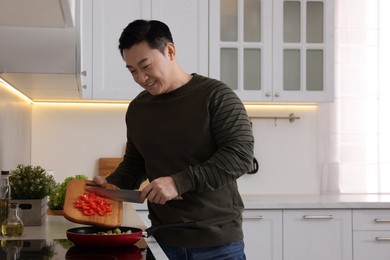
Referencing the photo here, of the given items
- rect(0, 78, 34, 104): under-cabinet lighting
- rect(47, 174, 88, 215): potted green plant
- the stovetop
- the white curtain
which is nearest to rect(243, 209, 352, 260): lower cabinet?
the white curtain

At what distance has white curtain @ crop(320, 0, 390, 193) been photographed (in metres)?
4.43

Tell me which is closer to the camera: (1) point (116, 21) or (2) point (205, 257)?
(2) point (205, 257)

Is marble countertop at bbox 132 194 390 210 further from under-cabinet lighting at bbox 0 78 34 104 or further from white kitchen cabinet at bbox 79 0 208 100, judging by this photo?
under-cabinet lighting at bbox 0 78 34 104

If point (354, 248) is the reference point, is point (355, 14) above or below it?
above

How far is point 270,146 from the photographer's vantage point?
177 inches

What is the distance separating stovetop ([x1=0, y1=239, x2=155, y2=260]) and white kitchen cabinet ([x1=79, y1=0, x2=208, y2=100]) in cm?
196

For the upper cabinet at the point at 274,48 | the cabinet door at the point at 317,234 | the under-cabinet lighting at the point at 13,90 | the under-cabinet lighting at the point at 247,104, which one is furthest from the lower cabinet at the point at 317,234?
the under-cabinet lighting at the point at 13,90

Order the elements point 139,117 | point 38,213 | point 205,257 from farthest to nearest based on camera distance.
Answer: point 38,213
point 139,117
point 205,257

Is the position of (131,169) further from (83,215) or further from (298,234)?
(298,234)

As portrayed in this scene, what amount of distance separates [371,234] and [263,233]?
630 mm

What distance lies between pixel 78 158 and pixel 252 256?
130cm

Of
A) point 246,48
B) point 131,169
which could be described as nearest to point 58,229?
point 131,169

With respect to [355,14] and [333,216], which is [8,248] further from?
[355,14]

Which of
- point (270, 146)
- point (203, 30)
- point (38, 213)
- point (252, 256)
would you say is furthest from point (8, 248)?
point (270, 146)
